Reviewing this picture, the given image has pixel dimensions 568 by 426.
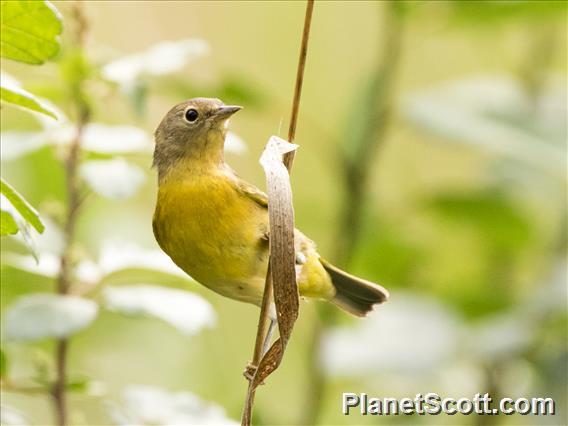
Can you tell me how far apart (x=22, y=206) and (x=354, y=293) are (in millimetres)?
1724

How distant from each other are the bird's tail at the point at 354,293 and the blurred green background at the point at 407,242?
536 mm

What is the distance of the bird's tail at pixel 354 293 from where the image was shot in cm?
305

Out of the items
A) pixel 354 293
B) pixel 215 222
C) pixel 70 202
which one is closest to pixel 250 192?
pixel 215 222

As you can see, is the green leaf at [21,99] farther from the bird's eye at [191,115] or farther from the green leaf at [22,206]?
the bird's eye at [191,115]

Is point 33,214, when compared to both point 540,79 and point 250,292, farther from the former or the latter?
point 540,79

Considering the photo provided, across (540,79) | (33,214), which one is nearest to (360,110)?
(540,79)

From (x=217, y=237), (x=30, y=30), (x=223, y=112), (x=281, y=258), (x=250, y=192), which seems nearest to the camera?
(x=281, y=258)

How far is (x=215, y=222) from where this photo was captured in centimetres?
244

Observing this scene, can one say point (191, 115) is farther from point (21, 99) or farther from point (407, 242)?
point (407, 242)

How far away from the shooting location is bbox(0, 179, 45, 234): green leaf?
1447 mm

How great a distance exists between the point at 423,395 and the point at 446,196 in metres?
0.83

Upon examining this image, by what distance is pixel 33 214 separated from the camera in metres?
1.51

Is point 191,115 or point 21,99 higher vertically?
point 191,115

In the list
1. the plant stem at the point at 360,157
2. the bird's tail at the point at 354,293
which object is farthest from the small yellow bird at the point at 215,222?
the plant stem at the point at 360,157
